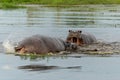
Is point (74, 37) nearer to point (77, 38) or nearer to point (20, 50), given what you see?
point (77, 38)

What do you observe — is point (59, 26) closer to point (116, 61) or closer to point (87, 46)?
point (87, 46)

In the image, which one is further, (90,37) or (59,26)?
(59,26)

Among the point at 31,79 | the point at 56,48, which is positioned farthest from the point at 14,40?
the point at 31,79

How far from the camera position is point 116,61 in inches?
591

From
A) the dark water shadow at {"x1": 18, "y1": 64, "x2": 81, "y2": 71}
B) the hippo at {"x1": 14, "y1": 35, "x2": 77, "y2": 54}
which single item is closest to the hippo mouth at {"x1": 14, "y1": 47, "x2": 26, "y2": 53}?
the hippo at {"x1": 14, "y1": 35, "x2": 77, "y2": 54}

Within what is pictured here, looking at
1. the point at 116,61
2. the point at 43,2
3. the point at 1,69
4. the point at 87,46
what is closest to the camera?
the point at 1,69

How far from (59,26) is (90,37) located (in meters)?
7.73

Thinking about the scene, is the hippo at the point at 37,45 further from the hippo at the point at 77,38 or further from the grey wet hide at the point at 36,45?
the hippo at the point at 77,38

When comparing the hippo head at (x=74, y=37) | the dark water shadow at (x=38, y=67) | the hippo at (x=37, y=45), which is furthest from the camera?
the hippo head at (x=74, y=37)

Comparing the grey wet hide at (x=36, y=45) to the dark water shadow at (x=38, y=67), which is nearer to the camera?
the dark water shadow at (x=38, y=67)

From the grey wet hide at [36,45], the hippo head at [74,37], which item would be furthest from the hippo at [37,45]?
the hippo head at [74,37]

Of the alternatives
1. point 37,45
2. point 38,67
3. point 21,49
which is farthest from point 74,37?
point 38,67

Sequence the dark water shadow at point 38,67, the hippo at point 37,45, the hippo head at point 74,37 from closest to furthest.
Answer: the dark water shadow at point 38,67 < the hippo at point 37,45 < the hippo head at point 74,37

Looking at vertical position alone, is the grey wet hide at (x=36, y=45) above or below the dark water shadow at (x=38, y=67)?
above
